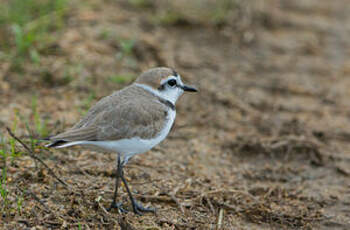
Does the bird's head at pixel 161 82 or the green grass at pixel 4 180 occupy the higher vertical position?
the bird's head at pixel 161 82

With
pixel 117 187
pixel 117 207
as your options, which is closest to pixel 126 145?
pixel 117 187

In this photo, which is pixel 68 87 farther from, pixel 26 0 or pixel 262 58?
pixel 262 58

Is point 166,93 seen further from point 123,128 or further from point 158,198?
point 158,198

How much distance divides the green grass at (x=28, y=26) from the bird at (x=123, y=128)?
2322 millimetres

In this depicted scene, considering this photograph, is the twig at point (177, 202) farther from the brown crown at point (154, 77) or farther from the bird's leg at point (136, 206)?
the brown crown at point (154, 77)

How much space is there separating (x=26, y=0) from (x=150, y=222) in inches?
166

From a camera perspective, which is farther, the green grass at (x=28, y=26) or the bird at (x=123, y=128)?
the green grass at (x=28, y=26)

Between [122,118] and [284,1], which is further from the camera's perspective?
[284,1]

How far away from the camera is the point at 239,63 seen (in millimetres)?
7098

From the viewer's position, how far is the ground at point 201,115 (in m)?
3.90

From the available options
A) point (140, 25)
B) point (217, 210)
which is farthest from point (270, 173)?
point (140, 25)

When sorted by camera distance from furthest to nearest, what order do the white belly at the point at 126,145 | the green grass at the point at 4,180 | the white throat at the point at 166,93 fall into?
the white throat at the point at 166,93 → the white belly at the point at 126,145 → the green grass at the point at 4,180

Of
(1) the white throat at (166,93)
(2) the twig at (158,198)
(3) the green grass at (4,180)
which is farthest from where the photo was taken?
(1) the white throat at (166,93)

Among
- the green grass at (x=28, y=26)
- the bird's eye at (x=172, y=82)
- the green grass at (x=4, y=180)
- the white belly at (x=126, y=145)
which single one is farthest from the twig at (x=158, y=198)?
the green grass at (x=28, y=26)
